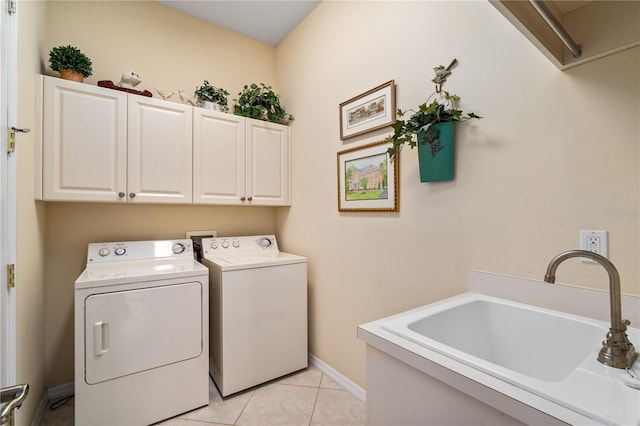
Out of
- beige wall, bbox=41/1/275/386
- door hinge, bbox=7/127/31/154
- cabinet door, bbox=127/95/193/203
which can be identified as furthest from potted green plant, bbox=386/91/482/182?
beige wall, bbox=41/1/275/386

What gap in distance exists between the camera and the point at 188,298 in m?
1.82

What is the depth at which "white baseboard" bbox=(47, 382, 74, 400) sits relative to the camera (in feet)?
6.38

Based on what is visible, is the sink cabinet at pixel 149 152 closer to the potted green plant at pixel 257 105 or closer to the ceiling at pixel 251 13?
the potted green plant at pixel 257 105

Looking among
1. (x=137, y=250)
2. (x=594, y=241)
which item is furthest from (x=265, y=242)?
(x=594, y=241)

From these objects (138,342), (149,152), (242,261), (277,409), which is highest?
(149,152)

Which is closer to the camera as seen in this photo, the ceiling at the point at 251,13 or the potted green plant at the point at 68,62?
the potted green plant at the point at 68,62

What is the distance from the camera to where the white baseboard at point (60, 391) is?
76.5 inches

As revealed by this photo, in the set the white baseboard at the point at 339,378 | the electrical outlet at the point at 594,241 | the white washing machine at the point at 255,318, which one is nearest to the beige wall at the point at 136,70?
the white washing machine at the point at 255,318

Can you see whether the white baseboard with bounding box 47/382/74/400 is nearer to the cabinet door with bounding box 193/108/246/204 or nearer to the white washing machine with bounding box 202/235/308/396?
the white washing machine with bounding box 202/235/308/396

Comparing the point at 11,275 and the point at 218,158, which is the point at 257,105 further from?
the point at 11,275

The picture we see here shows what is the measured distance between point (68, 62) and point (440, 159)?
232cm

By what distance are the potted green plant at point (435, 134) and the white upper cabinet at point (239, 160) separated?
1372mm

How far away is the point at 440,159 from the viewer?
4.52ft

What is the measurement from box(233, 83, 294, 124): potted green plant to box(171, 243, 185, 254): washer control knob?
1.20 m
